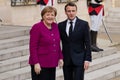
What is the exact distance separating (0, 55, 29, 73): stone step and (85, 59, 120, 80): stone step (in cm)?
125

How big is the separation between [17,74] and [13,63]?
0.47 meters

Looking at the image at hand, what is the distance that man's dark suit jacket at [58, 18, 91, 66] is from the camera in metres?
5.00

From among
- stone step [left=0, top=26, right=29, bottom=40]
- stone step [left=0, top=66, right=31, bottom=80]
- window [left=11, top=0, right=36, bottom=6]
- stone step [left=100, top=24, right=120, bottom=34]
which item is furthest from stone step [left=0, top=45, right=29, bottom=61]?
stone step [left=100, top=24, right=120, bottom=34]

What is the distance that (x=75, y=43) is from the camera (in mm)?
5020

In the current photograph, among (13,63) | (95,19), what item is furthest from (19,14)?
(13,63)

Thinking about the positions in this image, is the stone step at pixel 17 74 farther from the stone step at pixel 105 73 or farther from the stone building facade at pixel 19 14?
the stone building facade at pixel 19 14

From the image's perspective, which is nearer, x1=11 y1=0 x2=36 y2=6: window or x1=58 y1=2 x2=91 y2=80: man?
x1=58 y1=2 x2=91 y2=80: man

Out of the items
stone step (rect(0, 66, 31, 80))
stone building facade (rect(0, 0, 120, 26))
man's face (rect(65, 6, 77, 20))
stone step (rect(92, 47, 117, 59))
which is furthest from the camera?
stone building facade (rect(0, 0, 120, 26))

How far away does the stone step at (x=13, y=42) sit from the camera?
8219mm

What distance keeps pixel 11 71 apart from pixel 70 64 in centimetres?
228

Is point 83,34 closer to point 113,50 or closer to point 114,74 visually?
point 114,74

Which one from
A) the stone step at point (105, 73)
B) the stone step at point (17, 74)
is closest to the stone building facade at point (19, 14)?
the stone step at point (105, 73)

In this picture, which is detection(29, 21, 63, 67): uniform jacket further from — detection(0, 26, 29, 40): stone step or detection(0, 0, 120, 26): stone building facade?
detection(0, 0, 120, 26): stone building facade

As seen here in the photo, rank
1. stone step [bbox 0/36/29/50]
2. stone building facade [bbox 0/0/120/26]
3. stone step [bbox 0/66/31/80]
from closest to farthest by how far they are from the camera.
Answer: stone step [bbox 0/66/31/80]
stone step [bbox 0/36/29/50]
stone building facade [bbox 0/0/120/26]
